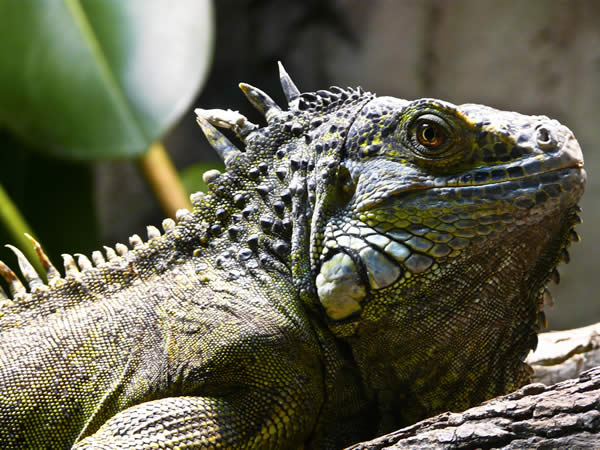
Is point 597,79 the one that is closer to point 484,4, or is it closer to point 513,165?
point 484,4

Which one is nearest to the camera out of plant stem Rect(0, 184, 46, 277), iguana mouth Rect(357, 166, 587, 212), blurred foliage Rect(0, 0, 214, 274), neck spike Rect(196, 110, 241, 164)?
iguana mouth Rect(357, 166, 587, 212)

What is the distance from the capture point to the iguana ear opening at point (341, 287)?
2713 mm

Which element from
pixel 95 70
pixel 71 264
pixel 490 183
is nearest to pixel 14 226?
pixel 95 70

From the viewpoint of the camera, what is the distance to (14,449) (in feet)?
9.29

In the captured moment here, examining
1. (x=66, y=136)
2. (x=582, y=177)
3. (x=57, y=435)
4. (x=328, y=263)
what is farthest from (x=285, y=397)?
(x=66, y=136)

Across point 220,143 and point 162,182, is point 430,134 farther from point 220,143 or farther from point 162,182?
point 162,182

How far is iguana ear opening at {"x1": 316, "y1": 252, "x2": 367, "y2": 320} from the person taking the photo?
2713mm

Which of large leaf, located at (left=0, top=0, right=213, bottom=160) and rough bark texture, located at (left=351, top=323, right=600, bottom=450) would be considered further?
large leaf, located at (left=0, top=0, right=213, bottom=160)

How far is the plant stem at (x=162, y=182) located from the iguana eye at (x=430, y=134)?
450 centimetres

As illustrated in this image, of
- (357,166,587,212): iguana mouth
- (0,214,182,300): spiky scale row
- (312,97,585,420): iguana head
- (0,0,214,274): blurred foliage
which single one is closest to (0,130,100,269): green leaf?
(0,0,214,274): blurred foliage

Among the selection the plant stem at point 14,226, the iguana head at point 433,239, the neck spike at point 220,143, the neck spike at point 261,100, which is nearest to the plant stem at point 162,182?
the plant stem at point 14,226

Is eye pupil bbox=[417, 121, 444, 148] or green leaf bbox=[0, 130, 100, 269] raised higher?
green leaf bbox=[0, 130, 100, 269]

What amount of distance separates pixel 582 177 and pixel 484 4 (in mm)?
6953

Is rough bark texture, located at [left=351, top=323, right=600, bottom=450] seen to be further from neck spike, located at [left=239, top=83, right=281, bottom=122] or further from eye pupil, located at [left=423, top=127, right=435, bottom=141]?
neck spike, located at [left=239, top=83, right=281, bottom=122]
